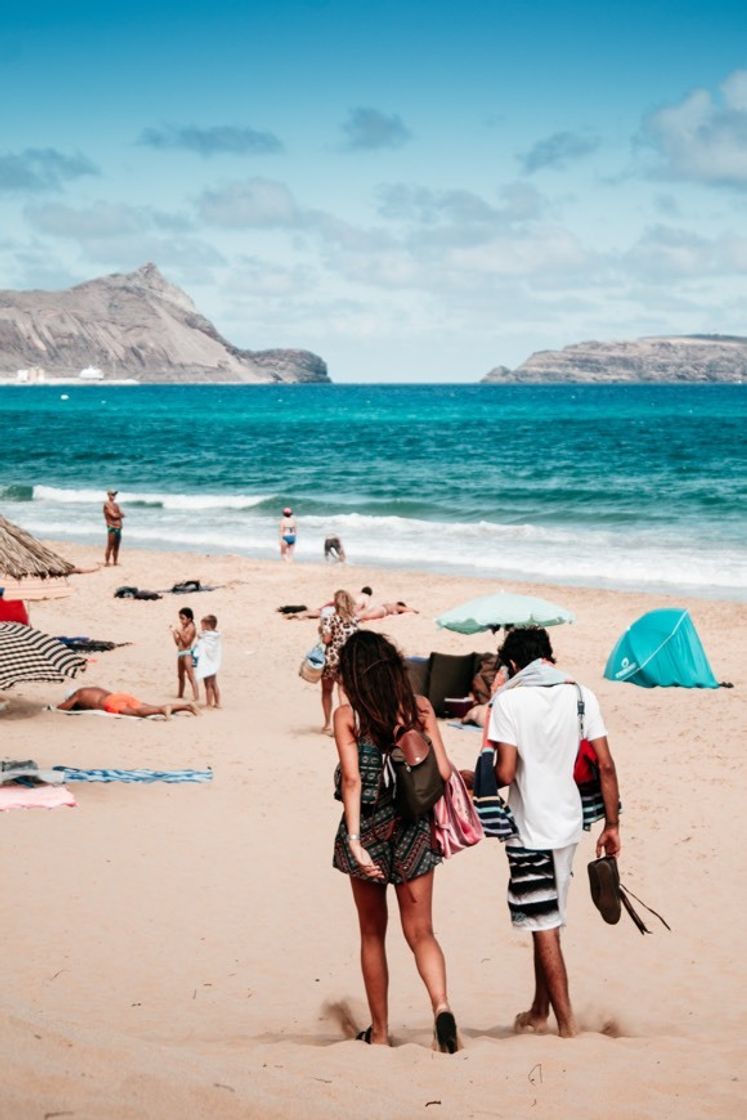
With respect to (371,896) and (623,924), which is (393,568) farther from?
(371,896)

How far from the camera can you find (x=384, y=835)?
443cm

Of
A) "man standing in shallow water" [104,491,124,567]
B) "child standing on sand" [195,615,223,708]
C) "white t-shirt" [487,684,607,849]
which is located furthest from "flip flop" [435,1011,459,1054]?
"man standing in shallow water" [104,491,124,567]

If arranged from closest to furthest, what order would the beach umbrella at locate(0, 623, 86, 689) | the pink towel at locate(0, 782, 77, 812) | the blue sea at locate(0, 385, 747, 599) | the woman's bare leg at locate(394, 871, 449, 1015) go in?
the woman's bare leg at locate(394, 871, 449, 1015), the pink towel at locate(0, 782, 77, 812), the beach umbrella at locate(0, 623, 86, 689), the blue sea at locate(0, 385, 747, 599)

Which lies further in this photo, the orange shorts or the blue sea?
the blue sea

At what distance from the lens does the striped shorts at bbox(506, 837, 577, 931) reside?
4.66m

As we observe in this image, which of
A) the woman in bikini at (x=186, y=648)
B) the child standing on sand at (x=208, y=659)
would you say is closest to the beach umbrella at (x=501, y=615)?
the child standing on sand at (x=208, y=659)

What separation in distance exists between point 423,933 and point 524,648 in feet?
3.52

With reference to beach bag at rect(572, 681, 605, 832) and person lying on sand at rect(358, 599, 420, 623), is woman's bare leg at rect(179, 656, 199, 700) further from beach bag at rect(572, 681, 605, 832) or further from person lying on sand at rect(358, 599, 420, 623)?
beach bag at rect(572, 681, 605, 832)

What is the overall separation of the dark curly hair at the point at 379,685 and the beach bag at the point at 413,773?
0.04 metres

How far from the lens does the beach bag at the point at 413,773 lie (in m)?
4.34

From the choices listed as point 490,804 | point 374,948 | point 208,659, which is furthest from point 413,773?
point 208,659

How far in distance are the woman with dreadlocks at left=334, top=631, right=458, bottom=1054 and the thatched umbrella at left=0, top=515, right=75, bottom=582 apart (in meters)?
10.4

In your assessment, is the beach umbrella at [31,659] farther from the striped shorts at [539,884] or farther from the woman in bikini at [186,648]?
the striped shorts at [539,884]

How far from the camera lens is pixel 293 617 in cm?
1903
